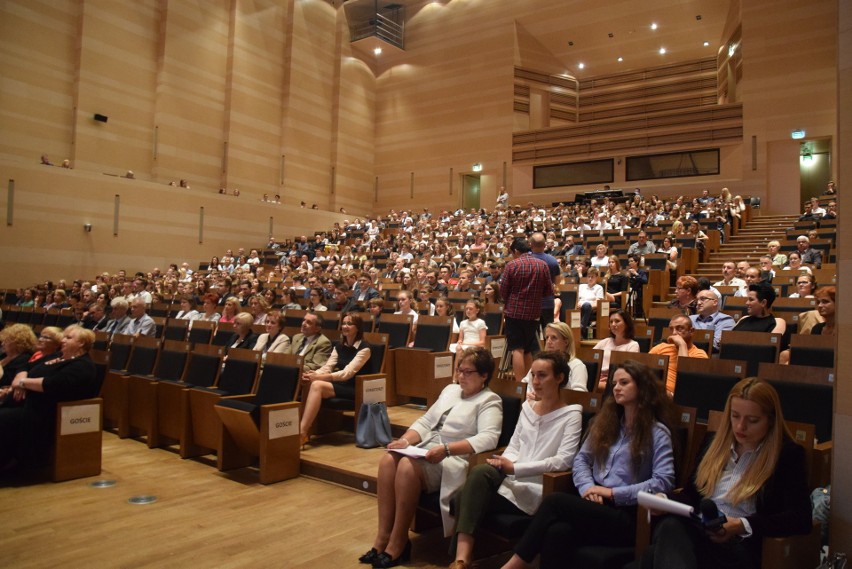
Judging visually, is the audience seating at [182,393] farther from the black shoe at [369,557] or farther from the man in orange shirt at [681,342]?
the man in orange shirt at [681,342]

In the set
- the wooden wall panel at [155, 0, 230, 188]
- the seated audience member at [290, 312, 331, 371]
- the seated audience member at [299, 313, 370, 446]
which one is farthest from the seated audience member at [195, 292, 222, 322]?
the wooden wall panel at [155, 0, 230, 188]

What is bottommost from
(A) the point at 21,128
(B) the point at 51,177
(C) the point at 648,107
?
(B) the point at 51,177

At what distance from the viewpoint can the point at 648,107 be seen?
14.0m

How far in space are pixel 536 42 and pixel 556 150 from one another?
10.5 ft

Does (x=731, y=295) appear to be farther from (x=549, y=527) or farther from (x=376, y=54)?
(x=376, y=54)

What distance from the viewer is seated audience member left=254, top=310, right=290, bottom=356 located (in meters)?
4.07

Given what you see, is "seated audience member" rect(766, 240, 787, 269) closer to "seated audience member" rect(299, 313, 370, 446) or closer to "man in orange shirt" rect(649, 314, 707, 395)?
"man in orange shirt" rect(649, 314, 707, 395)

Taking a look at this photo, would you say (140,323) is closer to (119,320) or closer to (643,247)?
(119,320)

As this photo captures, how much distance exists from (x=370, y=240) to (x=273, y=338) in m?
8.30

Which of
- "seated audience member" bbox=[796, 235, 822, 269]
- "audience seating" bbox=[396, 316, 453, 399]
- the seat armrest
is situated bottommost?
the seat armrest

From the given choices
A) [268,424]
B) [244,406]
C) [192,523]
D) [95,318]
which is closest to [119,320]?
[95,318]

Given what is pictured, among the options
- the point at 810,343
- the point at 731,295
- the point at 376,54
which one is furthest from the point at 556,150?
the point at 810,343

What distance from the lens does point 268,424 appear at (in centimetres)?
310

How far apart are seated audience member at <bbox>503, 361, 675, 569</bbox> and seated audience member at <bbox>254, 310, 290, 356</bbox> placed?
2.51m
